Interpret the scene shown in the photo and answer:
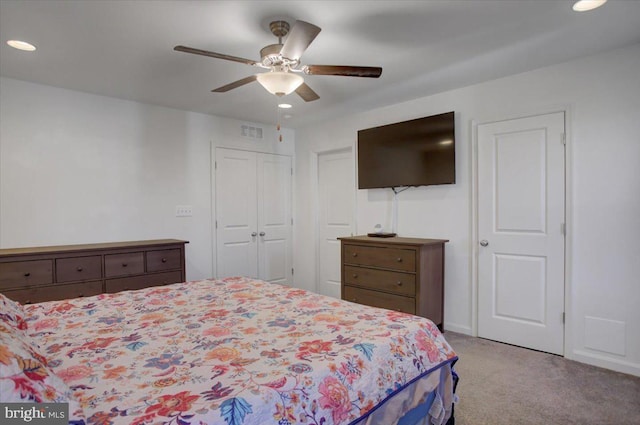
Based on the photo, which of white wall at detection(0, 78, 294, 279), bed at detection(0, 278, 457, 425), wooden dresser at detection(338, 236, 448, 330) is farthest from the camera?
wooden dresser at detection(338, 236, 448, 330)

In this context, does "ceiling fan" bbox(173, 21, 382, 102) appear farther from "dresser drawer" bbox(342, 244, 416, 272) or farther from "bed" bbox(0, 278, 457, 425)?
"dresser drawer" bbox(342, 244, 416, 272)

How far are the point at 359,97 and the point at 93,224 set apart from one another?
10.1 ft

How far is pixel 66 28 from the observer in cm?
232

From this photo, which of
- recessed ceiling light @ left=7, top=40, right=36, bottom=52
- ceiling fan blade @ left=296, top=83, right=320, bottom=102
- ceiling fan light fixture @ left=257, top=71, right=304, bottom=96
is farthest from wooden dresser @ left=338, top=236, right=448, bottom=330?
recessed ceiling light @ left=7, top=40, right=36, bottom=52

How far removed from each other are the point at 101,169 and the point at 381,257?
302cm

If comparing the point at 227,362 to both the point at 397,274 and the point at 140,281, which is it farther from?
the point at 140,281

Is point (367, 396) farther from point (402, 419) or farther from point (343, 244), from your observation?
point (343, 244)

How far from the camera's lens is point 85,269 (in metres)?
3.11

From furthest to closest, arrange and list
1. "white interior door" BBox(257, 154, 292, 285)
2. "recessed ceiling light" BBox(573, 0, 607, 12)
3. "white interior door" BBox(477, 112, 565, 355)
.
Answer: "white interior door" BBox(257, 154, 292, 285) < "white interior door" BBox(477, 112, 565, 355) < "recessed ceiling light" BBox(573, 0, 607, 12)

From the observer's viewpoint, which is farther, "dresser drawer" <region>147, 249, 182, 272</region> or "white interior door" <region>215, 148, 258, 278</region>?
"white interior door" <region>215, 148, 258, 278</region>

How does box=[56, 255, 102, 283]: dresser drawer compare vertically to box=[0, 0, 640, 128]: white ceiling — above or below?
below

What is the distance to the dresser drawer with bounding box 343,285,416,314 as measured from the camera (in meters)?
3.34

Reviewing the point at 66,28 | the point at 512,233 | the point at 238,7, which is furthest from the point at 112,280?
the point at 512,233

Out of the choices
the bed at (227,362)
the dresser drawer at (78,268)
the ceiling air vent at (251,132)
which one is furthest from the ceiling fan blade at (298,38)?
the ceiling air vent at (251,132)
